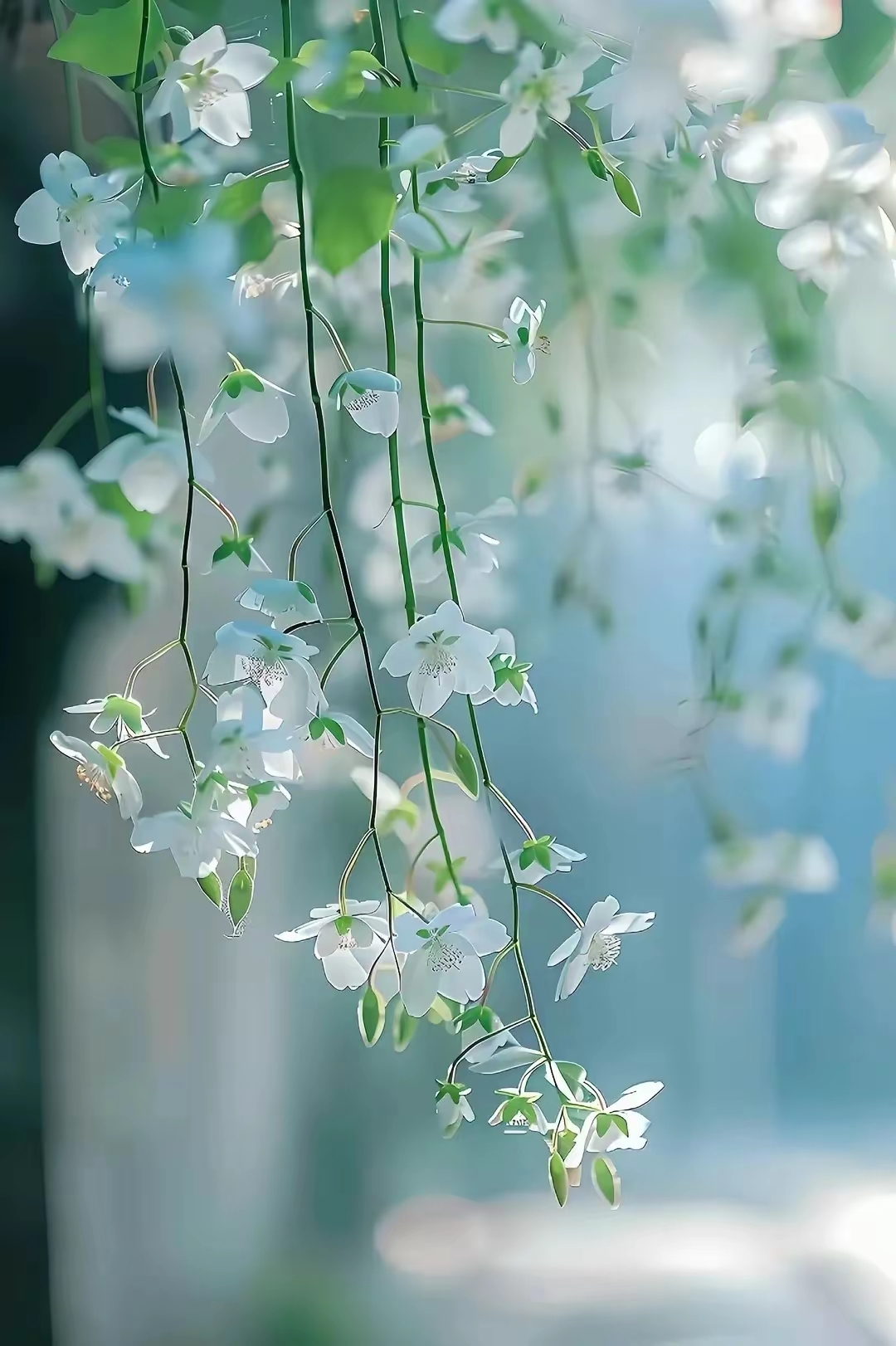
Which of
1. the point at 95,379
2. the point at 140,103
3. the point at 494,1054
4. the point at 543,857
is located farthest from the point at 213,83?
the point at 494,1054

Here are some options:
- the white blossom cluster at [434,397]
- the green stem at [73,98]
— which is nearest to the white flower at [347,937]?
the white blossom cluster at [434,397]

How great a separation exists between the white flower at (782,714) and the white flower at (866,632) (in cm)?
3

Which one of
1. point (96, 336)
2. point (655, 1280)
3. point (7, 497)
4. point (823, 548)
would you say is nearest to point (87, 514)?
point (7, 497)

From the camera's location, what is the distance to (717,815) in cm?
83

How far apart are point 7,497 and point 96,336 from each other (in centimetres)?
19

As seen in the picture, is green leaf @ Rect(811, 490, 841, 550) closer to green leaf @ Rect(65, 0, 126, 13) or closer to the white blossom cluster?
the white blossom cluster

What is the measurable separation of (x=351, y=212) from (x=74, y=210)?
0.54 feet

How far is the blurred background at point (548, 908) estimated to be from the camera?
78 cm

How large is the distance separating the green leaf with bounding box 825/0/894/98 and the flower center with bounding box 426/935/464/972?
1.82ft

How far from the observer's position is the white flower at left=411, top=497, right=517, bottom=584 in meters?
0.66

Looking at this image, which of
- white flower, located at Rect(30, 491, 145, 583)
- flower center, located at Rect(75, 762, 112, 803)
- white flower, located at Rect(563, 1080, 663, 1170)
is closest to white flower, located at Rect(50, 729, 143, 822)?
flower center, located at Rect(75, 762, 112, 803)

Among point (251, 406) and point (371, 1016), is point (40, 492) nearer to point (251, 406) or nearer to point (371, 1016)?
point (251, 406)

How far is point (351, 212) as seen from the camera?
1.81 ft

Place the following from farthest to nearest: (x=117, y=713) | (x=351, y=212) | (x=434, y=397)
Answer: (x=434, y=397) → (x=117, y=713) → (x=351, y=212)
